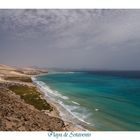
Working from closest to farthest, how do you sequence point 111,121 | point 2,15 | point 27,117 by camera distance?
point 2,15 < point 27,117 < point 111,121

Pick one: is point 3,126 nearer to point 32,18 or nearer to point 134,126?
point 32,18

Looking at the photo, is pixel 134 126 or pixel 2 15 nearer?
pixel 2 15

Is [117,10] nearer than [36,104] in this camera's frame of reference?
Yes

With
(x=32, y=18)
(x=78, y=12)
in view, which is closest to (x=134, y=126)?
(x=78, y=12)

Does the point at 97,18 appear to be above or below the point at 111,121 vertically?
above
